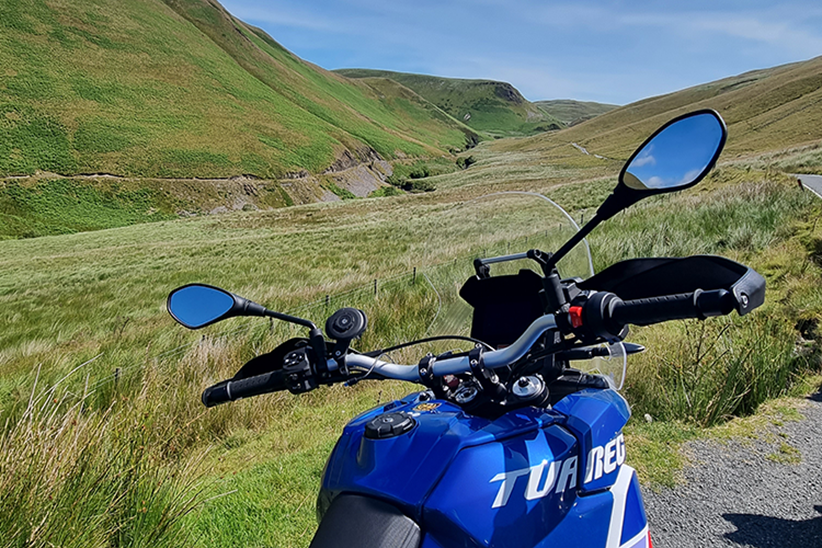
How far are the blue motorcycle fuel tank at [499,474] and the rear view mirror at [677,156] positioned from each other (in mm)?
690

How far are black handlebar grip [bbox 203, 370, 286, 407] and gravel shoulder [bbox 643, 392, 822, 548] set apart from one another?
9.21 ft

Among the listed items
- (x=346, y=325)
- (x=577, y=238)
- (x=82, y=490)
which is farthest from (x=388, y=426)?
(x=82, y=490)

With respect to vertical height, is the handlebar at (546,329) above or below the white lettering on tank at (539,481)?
above

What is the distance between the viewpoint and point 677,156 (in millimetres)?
1531

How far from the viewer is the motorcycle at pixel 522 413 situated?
1.27 meters

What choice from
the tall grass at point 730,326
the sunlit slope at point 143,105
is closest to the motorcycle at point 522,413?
the tall grass at point 730,326

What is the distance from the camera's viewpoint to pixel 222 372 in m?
6.10

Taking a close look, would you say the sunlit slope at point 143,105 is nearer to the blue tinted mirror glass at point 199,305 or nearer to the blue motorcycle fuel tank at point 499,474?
the blue tinted mirror glass at point 199,305

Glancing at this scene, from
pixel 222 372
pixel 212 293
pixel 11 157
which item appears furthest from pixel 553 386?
pixel 11 157

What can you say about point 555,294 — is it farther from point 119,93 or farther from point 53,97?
point 119,93

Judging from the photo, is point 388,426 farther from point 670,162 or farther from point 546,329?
point 670,162

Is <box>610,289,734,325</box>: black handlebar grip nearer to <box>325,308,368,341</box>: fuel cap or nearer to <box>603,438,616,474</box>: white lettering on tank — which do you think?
<box>603,438,616,474</box>: white lettering on tank

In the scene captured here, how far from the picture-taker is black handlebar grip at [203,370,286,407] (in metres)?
1.80

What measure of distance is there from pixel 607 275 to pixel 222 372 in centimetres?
527
